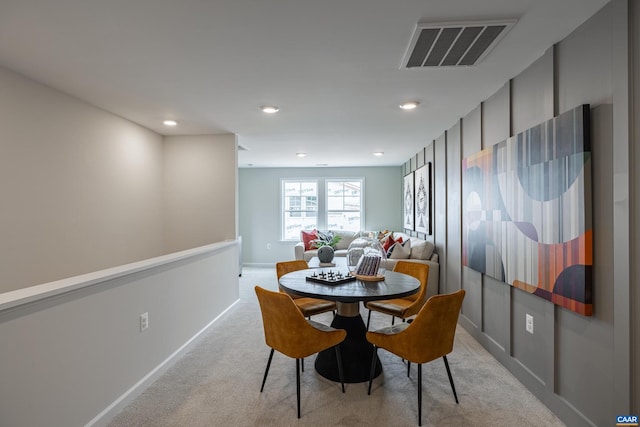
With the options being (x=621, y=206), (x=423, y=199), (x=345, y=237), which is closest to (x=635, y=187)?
(x=621, y=206)

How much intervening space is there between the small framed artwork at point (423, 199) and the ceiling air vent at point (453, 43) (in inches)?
111

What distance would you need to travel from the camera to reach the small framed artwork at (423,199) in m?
4.99

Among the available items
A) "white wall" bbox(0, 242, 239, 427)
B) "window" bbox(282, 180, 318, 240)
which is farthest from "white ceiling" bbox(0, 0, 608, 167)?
"window" bbox(282, 180, 318, 240)

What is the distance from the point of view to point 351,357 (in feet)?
8.36

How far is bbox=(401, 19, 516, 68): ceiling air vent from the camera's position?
5.96 feet

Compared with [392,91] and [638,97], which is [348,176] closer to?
[392,91]

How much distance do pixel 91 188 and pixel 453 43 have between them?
Answer: 129 inches

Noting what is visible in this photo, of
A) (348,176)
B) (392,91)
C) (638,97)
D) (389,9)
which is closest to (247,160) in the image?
(348,176)

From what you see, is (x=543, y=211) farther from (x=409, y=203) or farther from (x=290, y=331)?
(x=409, y=203)

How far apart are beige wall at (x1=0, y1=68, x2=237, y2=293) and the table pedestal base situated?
2272mm

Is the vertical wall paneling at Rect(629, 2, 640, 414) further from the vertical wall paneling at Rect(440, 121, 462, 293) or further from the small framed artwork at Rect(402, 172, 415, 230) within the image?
the small framed artwork at Rect(402, 172, 415, 230)

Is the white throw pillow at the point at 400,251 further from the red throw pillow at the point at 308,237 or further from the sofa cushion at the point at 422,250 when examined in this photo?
the red throw pillow at the point at 308,237

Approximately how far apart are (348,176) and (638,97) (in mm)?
6236

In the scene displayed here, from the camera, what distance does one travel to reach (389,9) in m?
1.69
